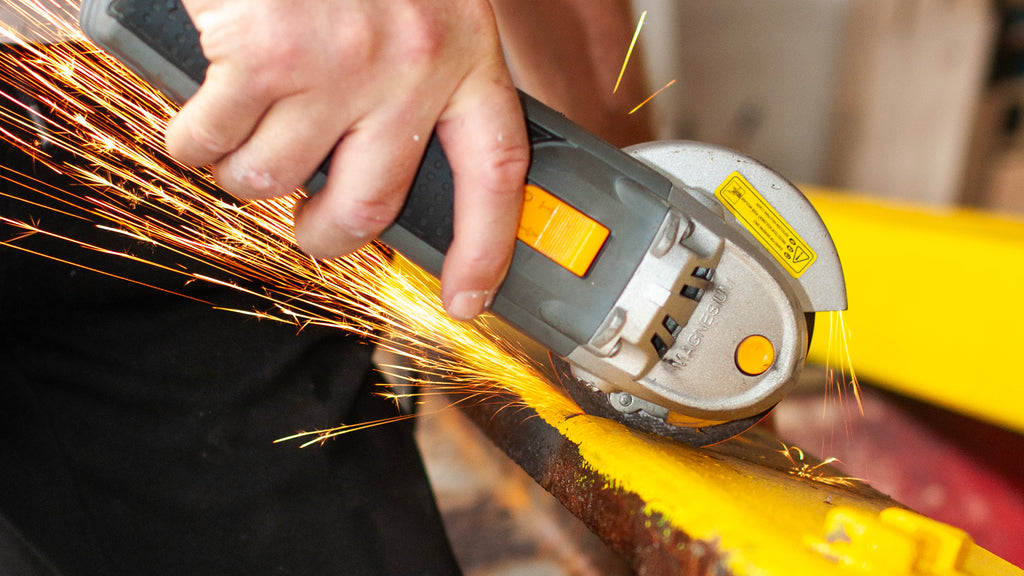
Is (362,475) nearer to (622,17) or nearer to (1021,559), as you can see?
(622,17)

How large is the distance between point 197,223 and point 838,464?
192 centimetres

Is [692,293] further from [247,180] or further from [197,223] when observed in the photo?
[197,223]

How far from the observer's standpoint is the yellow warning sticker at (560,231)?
765mm

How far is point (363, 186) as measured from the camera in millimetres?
667

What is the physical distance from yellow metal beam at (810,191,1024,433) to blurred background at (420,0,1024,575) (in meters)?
0.01

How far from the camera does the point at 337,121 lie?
0.63 m

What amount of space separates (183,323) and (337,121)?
47cm

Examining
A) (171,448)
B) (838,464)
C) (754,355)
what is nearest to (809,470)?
(754,355)

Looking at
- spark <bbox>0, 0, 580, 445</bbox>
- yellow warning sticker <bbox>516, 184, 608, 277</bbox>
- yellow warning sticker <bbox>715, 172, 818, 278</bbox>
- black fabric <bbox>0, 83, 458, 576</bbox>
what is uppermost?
yellow warning sticker <bbox>715, 172, 818, 278</bbox>

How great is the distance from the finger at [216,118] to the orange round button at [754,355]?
2.11 feet

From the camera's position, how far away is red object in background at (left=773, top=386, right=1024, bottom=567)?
5.98 ft

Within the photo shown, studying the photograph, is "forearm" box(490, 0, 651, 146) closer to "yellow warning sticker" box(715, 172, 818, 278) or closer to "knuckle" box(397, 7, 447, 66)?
"yellow warning sticker" box(715, 172, 818, 278)

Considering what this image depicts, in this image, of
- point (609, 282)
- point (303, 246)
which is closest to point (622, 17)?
point (609, 282)

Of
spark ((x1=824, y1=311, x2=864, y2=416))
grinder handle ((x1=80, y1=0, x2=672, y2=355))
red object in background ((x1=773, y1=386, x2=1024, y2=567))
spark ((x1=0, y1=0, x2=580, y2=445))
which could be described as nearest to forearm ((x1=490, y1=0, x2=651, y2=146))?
spark ((x1=0, y1=0, x2=580, y2=445))
